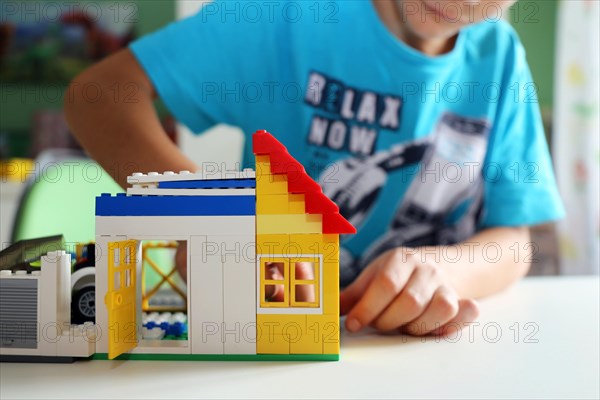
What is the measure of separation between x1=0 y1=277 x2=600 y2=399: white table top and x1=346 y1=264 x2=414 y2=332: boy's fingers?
1cm

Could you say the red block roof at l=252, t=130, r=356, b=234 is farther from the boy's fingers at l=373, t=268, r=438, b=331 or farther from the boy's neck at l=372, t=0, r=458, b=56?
the boy's neck at l=372, t=0, r=458, b=56

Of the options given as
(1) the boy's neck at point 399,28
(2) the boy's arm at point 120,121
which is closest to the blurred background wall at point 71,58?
(1) the boy's neck at point 399,28

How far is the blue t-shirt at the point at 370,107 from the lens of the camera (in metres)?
0.81

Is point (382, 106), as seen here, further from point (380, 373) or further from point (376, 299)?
point (380, 373)

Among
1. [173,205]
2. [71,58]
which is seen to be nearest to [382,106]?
[173,205]

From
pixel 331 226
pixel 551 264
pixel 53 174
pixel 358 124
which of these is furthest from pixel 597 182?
pixel 331 226

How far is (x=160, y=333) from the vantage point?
1.70 ft

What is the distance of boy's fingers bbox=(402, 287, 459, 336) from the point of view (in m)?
0.54

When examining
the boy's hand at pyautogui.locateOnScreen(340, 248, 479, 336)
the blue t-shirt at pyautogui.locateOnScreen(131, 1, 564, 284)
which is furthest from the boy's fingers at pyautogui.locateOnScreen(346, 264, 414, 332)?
the blue t-shirt at pyautogui.locateOnScreen(131, 1, 564, 284)

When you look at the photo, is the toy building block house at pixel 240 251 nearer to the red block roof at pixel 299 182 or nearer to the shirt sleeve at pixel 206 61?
the red block roof at pixel 299 182

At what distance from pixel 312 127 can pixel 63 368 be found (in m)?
0.46

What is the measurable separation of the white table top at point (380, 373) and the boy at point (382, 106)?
0.57 ft

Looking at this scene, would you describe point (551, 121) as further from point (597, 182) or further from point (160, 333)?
point (160, 333)

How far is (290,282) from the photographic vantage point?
1.54 feet
